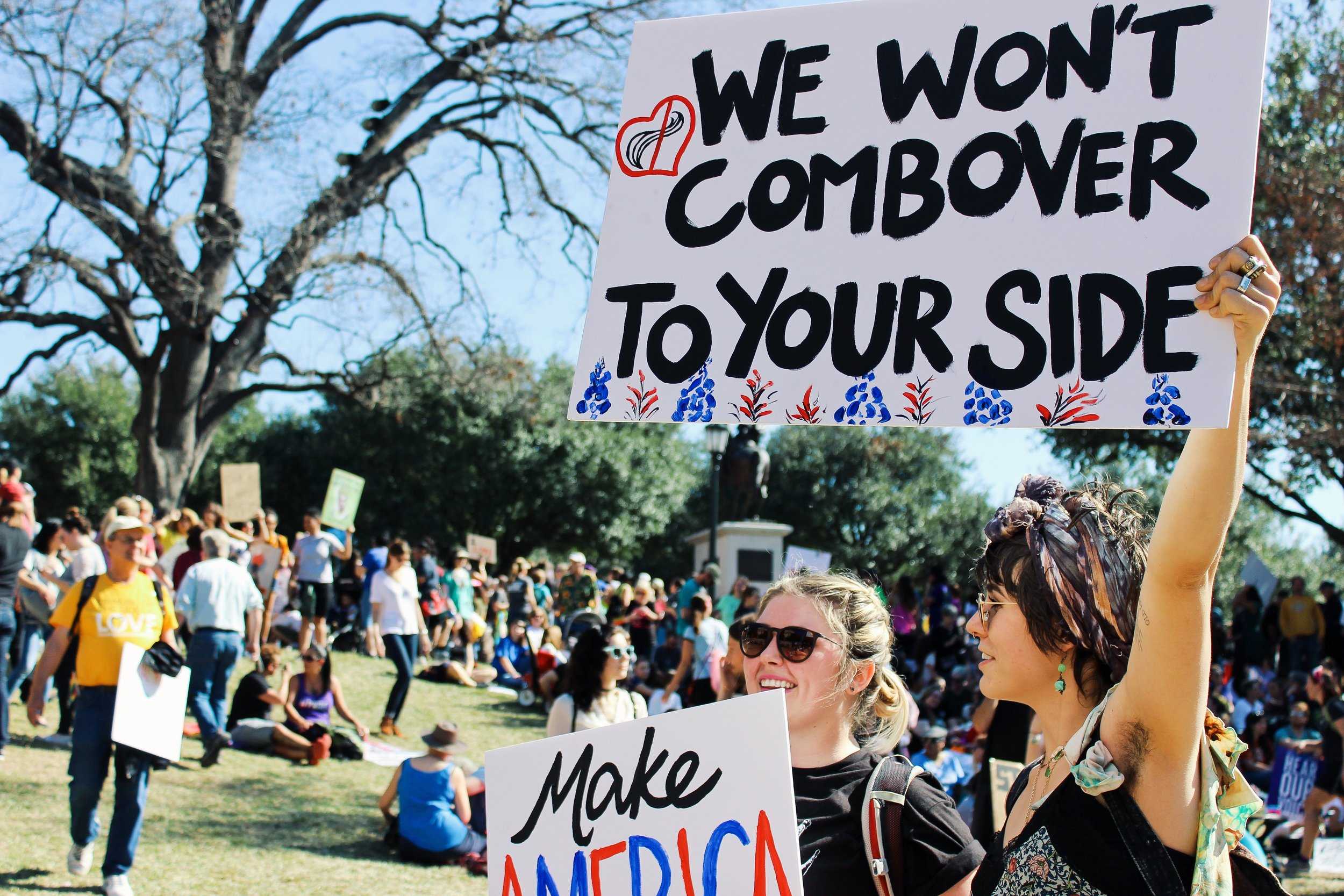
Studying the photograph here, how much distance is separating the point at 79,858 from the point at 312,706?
4.22 meters

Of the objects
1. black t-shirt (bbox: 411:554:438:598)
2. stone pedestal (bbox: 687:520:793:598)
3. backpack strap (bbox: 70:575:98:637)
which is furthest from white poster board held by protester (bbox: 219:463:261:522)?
backpack strap (bbox: 70:575:98:637)

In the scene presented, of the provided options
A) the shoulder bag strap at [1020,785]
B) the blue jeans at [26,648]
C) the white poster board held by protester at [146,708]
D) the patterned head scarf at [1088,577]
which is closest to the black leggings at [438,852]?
the white poster board held by protester at [146,708]

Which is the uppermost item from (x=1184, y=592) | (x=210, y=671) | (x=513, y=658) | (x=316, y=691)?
(x=1184, y=592)

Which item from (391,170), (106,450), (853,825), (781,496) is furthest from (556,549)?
(853,825)

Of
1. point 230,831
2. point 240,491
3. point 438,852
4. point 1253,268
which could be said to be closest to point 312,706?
point 230,831

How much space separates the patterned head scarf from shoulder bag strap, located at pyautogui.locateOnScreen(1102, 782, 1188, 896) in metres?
0.30

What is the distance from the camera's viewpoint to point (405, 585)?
11.1 metres

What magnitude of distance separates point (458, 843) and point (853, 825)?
5789 millimetres

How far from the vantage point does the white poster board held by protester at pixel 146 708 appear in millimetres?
5770

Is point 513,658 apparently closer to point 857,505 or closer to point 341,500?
point 341,500

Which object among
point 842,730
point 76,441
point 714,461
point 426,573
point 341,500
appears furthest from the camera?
point 76,441

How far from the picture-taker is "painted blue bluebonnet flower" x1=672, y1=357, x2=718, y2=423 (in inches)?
90.8

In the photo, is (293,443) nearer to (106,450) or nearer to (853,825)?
(106,450)

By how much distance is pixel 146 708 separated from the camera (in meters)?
5.89
